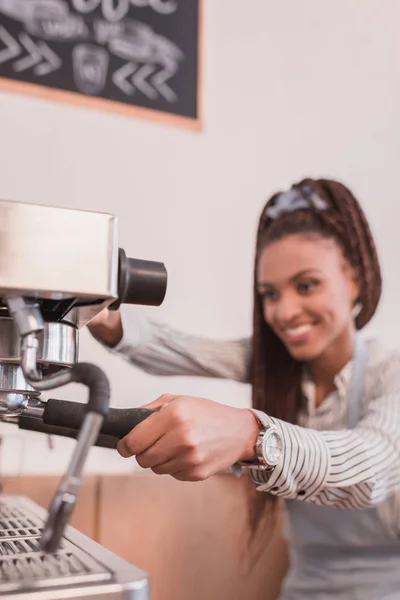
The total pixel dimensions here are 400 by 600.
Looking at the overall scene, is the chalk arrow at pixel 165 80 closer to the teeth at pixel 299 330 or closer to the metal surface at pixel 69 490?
the teeth at pixel 299 330

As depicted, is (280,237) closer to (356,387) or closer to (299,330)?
(299,330)

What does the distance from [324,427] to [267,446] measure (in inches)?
17.1

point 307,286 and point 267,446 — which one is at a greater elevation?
point 307,286

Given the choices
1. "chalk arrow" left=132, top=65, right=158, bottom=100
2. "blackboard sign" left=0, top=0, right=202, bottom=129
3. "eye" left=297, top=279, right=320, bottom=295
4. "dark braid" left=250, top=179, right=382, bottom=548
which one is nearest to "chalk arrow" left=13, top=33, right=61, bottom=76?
"blackboard sign" left=0, top=0, right=202, bottom=129

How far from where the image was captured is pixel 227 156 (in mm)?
1119

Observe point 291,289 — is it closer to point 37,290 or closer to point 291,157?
point 291,157

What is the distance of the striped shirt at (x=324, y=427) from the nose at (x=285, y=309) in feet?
0.32

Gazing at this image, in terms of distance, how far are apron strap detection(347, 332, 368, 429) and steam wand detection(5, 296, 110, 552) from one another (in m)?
0.64

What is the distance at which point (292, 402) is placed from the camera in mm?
987

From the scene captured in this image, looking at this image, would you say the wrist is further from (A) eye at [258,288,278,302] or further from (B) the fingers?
(A) eye at [258,288,278,302]

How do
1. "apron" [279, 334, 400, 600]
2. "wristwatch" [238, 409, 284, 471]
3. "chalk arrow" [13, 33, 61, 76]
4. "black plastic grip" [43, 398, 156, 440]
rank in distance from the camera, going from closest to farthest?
1. "black plastic grip" [43, 398, 156, 440]
2. "wristwatch" [238, 409, 284, 471]
3. "apron" [279, 334, 400, 600]
4. "chalk arrow" [13, 33, 61, 76]

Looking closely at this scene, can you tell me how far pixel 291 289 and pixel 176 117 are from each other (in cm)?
→ 37

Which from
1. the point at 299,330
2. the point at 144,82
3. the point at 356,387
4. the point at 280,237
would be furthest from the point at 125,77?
the point at 356,387

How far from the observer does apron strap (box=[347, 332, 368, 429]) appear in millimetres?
899
